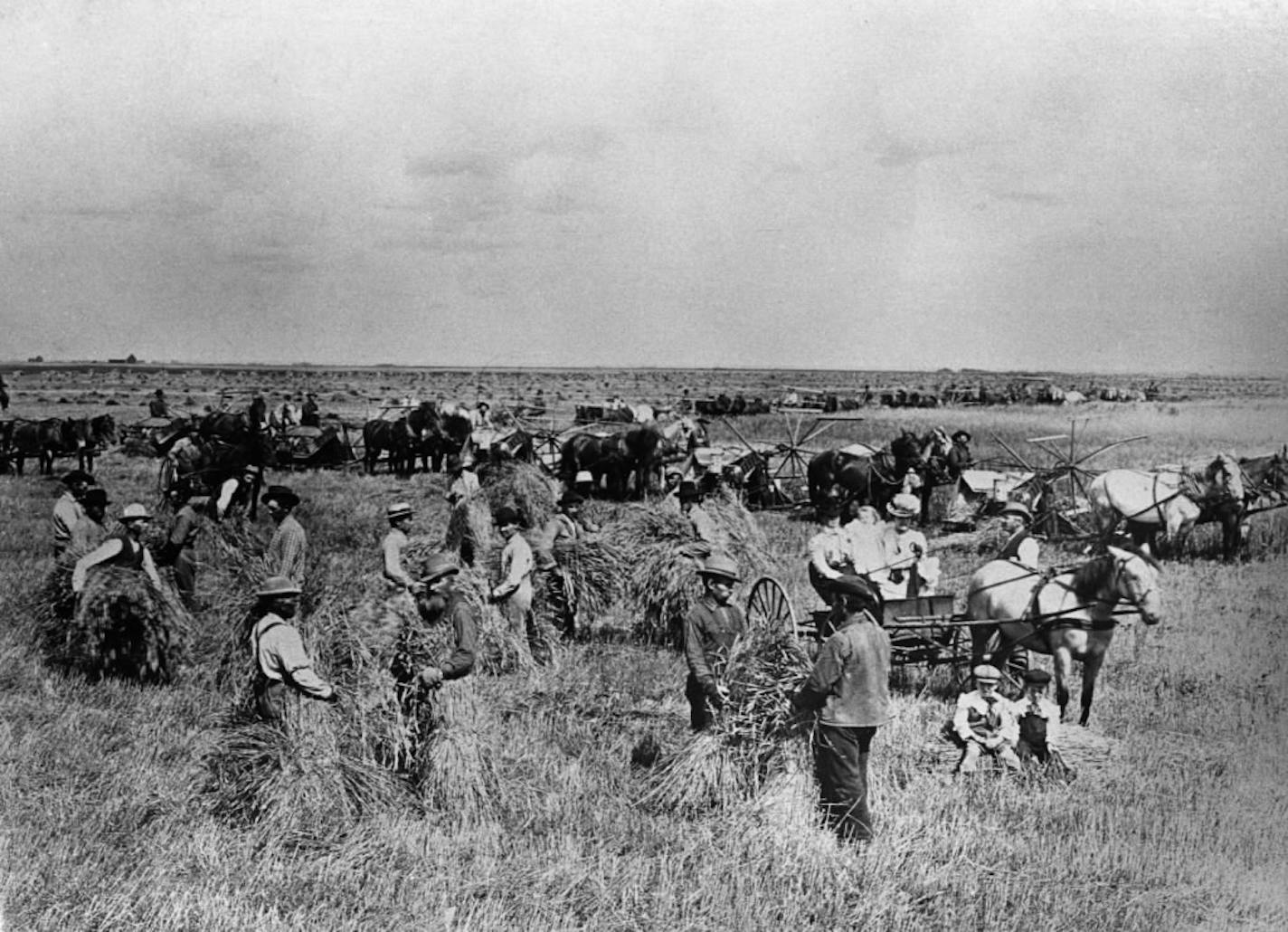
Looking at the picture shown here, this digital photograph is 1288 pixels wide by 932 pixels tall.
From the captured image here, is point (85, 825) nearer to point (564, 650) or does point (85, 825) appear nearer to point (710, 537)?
point (564, 650)

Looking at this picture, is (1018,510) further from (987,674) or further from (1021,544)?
(987,674)

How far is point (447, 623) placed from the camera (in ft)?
24.0

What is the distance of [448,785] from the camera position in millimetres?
6777

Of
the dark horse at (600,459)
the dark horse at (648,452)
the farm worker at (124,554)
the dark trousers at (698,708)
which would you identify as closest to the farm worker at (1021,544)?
the dark trousers at (698,708)

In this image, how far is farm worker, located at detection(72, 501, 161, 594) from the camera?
29.9 feet

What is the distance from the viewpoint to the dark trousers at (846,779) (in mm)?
6344

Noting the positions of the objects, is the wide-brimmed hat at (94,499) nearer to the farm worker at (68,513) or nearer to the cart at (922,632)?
the farm worker at (68,513)

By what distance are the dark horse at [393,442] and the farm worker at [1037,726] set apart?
72.2 feet

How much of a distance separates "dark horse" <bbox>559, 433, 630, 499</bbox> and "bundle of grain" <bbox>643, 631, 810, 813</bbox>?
15.3 meters

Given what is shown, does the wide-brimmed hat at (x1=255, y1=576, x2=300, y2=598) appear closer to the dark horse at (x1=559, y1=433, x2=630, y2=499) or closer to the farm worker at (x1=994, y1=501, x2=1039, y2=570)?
the farm worker at (x1=994, y1=501, x2=1039, y2=570)

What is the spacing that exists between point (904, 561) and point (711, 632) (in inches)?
114

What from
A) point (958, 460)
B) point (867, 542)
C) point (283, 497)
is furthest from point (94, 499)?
point (958, 460)

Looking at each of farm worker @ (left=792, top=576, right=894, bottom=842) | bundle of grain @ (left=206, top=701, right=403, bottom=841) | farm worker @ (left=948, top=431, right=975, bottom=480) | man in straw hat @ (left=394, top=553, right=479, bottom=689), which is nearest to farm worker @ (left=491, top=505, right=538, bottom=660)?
man in straw hat @ (left=394, top=553, right=479, bottom=689)

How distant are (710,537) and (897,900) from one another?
5.97 meters
